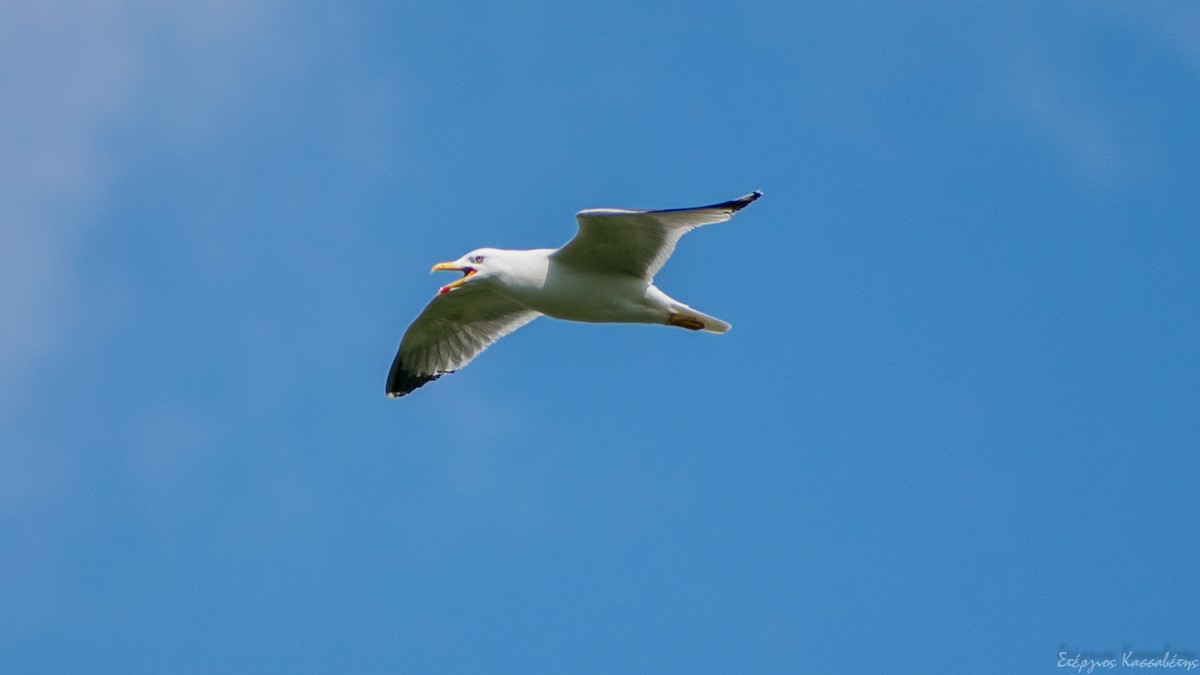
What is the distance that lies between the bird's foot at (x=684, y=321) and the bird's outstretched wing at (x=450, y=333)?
2185mm

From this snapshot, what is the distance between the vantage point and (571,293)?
46.6ft

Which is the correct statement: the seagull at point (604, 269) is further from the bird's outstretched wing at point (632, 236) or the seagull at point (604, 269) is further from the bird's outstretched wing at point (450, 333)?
the bird's outstretched wing at point (450, 333)

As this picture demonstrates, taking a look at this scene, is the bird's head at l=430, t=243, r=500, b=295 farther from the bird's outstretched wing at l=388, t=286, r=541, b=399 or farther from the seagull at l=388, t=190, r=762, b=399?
the bird's outstretched wing at l=388, t=286, r=541, b=399

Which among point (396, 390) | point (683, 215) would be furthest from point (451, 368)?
point (683, 215)

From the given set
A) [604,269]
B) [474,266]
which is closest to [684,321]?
[604,269]

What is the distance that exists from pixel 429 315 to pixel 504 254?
7.58ft

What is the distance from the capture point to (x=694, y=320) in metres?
14.8

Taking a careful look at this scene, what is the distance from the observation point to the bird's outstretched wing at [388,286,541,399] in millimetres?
16312

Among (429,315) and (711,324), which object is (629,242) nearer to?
(711,324)

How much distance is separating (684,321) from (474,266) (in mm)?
1945

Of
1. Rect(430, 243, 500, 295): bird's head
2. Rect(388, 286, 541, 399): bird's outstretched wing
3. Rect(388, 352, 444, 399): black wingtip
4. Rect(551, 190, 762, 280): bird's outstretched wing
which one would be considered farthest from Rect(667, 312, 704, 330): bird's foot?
Rect(388, 352, 444, 399): black wingtip

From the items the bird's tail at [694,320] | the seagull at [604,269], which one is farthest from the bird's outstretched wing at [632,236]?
the bird's tail at [694,320]

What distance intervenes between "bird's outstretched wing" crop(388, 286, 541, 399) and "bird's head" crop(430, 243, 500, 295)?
4.67 ft

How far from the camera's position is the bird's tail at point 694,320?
14609 mm
